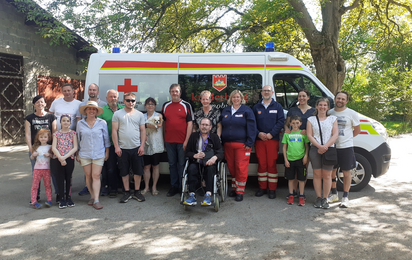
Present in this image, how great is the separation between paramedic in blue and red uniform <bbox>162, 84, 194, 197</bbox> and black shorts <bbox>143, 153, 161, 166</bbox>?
196mm

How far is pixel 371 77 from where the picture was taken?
16859 millimetres

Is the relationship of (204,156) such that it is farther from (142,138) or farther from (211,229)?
(211,229)

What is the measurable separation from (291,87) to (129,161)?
2.98 metres

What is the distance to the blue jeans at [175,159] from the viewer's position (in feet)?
17.2

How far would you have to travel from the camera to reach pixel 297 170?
16.0 feet

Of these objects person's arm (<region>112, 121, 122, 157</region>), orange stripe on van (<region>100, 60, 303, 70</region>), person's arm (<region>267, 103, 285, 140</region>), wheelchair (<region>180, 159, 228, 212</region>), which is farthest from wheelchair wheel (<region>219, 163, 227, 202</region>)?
orange stripe on van (<region>100, 60, 303, 70</region>)

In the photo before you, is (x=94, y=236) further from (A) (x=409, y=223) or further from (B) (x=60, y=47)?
(B) (x=60, y=47)

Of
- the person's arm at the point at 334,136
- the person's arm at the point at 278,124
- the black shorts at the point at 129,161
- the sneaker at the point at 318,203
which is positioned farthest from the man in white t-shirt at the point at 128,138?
the person's arm at the point at 334,136

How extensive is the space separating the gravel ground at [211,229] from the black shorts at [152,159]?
0.58 m

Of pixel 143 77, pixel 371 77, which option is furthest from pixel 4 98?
pixel 371 77

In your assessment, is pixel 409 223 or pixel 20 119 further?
pixel 20 119

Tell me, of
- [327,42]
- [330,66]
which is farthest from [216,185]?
[327,42]

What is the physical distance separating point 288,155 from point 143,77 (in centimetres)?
279

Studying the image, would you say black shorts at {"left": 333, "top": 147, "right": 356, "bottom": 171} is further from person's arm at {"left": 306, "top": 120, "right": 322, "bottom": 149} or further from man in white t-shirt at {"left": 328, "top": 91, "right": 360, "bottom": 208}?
person's arm at {"left": 306, "top": 120, "right": 322, "bottom": 149}
